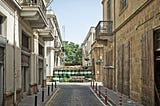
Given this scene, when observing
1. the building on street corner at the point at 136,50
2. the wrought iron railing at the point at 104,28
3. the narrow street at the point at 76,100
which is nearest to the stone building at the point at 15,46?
the narrow street at the point at 76,100

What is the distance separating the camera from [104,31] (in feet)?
107

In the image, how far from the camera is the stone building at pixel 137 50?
52.4 ft

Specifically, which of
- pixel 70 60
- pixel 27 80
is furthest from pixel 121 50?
pixel 70 60

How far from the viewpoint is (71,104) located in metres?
19.5

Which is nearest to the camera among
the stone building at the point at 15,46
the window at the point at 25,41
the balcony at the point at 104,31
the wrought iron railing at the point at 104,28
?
the stone building at the point at 15,46

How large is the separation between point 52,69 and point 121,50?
106ft

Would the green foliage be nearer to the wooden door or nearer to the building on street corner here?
the building on street corner

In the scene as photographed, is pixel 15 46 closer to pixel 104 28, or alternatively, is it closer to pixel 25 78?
pixel 25 78

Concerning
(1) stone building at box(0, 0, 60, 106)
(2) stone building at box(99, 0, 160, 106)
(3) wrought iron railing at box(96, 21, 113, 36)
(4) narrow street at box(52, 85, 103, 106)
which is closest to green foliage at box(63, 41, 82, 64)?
(3) wrought iron railing at box(96, 21, 113, 36)

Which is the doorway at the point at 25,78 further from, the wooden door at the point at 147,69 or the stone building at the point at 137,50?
the wooden door at the point at 147,69

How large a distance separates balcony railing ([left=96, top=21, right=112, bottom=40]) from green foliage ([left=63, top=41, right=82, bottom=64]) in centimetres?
8289

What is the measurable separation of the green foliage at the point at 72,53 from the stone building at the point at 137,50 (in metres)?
88.5

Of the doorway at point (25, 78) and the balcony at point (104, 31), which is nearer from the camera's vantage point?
the doorway at point (25, 78)

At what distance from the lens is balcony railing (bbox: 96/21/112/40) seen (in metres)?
31.0
